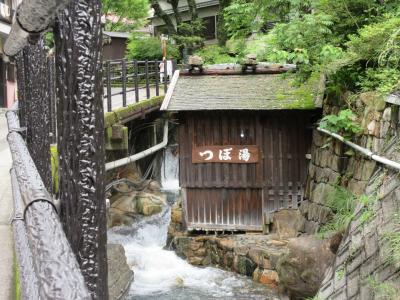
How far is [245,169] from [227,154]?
578mm

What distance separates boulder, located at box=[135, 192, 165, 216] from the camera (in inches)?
606

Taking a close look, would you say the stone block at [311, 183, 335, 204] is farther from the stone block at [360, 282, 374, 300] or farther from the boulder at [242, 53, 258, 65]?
the stone block at [360, 282, 374, 300]

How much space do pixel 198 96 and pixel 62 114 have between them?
9.55 meters

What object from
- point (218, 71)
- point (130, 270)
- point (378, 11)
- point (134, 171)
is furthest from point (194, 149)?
point (134, 171)

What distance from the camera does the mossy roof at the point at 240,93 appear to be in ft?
34.8

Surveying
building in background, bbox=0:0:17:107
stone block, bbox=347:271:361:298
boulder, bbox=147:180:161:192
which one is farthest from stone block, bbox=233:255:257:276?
building in background, bbox=0:0:17:107

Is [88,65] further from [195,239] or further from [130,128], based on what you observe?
[130,128]

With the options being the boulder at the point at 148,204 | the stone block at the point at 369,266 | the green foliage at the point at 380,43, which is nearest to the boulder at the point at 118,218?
the boulder at the point at 148,204

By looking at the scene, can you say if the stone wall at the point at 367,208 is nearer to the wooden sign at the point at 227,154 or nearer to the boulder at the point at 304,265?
the boulder at the point at 304,265

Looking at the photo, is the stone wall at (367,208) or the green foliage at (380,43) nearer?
the stone wall at (367,208)

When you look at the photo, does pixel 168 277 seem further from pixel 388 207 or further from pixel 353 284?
pixel 388 207

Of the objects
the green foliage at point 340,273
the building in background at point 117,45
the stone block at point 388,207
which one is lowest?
the green foliage at point 340,273

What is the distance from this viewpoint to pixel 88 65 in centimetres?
170

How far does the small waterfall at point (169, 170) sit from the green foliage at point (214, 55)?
4245 mm
